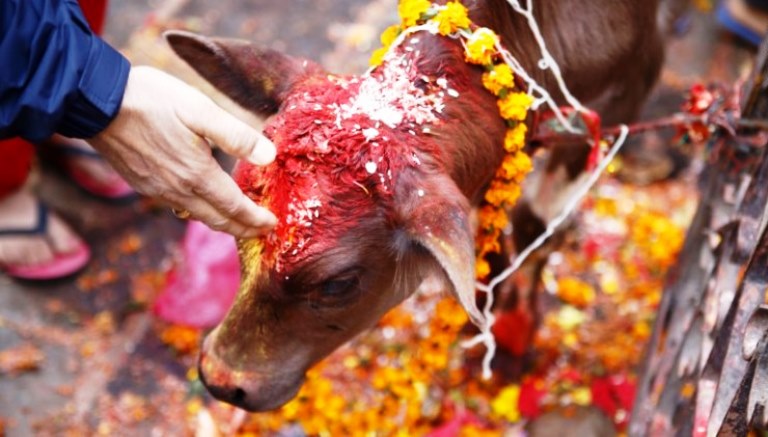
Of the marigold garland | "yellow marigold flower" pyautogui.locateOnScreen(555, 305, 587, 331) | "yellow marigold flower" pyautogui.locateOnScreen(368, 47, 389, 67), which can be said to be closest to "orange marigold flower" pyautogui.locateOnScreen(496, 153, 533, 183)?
the marigold garland

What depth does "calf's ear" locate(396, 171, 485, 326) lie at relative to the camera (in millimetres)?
2119

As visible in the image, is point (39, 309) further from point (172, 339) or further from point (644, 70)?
point (644, 70)

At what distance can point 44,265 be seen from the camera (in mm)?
4336

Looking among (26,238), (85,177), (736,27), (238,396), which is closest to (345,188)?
(238,396)

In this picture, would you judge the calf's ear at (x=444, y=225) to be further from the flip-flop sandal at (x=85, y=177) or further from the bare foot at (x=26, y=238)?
the flip-flop sandal at (x=85, y=177)

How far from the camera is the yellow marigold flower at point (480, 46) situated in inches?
99.7

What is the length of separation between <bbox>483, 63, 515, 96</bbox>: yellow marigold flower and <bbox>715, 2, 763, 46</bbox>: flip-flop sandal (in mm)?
3933

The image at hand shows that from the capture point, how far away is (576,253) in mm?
4719

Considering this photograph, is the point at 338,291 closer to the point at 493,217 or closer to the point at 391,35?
the point at 493,217

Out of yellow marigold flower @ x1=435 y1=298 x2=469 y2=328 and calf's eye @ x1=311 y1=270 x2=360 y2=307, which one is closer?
calf's eye @ x1=311 y1=270 x2=360 y2=307

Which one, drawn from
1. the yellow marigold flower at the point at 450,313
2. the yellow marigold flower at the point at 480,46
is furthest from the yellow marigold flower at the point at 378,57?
the yellow marigold flower at the point at 450,313

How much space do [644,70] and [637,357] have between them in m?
1.46

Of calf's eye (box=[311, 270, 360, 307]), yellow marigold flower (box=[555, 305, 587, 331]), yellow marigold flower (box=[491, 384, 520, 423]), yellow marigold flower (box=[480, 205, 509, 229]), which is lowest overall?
yellow marigold flower (box=[555, 305, 587, 331])

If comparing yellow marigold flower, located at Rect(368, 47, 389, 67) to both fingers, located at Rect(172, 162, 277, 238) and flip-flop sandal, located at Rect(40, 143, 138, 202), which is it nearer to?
fingers, located at Rect(172, 162, 277, 238)
